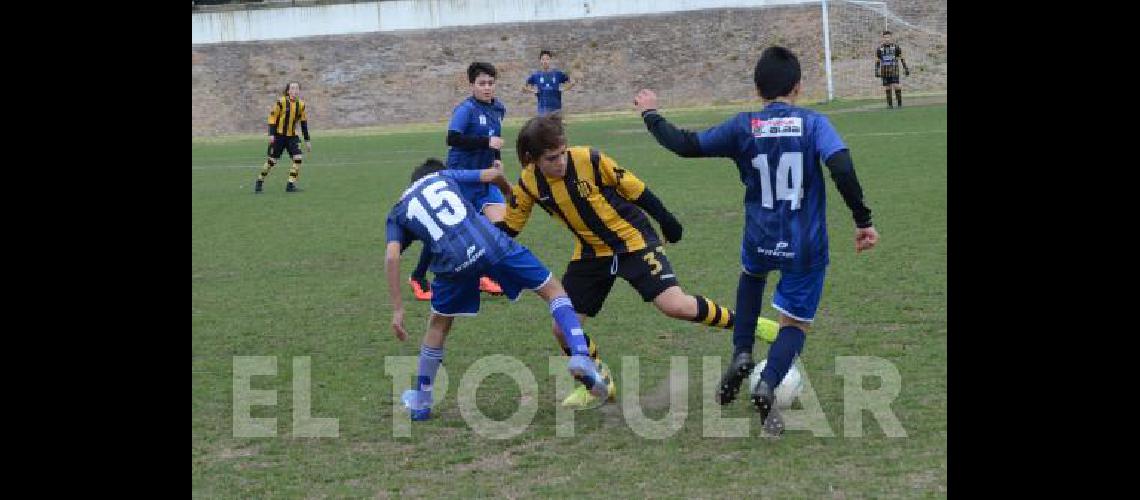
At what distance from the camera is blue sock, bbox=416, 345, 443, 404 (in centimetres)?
662

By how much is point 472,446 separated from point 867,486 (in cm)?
185

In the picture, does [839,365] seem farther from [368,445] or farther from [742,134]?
[368,445]

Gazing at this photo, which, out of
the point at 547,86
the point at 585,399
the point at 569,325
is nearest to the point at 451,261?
the point at 569,325

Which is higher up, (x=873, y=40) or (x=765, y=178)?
(x=873, y=40)

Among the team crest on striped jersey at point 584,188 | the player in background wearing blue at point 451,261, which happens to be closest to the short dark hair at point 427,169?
the player in background wearing blue at point 451,261

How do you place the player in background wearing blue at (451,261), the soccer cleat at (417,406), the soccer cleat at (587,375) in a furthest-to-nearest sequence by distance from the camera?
the soccer cleat at (417,406) < the player in background wearing blue at (451,261) < the soccer cleat at (587,375)

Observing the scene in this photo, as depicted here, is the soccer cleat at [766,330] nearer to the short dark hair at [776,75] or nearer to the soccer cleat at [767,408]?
the soccer cleat at [767,408]

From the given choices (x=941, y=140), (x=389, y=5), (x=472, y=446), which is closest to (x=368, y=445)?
(x=472, y=446)

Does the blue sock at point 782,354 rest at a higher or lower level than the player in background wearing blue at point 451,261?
lower

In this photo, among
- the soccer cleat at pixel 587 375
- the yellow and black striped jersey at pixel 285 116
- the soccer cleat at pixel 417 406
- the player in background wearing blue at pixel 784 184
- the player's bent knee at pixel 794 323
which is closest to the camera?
the player in background wearing blue at pixel 784 184

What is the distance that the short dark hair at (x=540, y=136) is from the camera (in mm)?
6383

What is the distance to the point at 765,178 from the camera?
593 centimetres

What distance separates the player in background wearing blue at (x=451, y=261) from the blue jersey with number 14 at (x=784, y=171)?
1101 mm

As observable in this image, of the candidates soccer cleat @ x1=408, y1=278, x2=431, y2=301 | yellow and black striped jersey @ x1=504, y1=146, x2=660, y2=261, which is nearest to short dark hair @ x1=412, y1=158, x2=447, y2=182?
yellow and black striped jersey @ x1=504, y1=146, x2=660, y2=261
